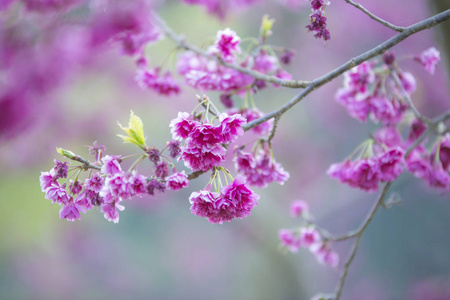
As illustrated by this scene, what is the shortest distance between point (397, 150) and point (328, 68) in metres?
3.37

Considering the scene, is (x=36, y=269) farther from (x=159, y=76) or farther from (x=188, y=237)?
(x=159, y=76)

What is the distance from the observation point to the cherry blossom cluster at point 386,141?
3.78 ft

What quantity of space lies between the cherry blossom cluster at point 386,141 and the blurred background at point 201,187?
0.98m

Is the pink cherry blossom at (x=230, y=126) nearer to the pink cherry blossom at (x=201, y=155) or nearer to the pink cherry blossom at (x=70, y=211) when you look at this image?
the pink cherry blossom at (x=201, y=155)

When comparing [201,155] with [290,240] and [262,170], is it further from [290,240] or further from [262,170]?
[290,240]

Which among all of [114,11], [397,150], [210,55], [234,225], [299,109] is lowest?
[397,150]

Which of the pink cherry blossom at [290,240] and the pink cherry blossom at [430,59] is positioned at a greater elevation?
the pink cherry blossom at [430,59]

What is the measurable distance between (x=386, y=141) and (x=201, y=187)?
6.58ft

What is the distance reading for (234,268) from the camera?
6.14m

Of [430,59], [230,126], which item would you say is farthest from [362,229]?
[230,126]

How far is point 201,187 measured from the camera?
3.24 metres

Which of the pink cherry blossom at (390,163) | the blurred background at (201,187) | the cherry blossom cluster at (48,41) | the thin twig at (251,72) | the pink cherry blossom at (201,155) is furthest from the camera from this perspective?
the blurred background at (201,187)

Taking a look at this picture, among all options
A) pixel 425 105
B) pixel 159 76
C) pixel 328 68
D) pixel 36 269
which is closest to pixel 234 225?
pixel 328 68

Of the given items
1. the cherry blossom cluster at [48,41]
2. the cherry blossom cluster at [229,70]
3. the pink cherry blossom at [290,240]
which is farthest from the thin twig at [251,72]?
the pink cherry blossom at [290,240]
